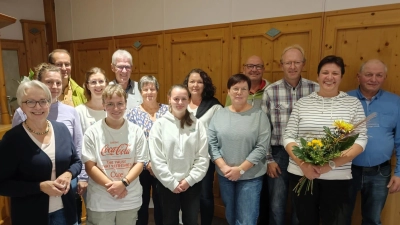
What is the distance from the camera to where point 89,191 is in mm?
1868

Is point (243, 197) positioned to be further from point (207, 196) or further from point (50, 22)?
point (50, 22)

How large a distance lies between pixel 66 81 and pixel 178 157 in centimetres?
123

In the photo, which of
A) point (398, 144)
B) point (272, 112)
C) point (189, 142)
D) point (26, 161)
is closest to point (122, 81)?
point (189, 142)

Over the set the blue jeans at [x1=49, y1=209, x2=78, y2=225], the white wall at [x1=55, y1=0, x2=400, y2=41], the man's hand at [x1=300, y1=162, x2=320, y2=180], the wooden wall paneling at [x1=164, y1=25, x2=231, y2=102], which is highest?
the white wall at [x1=55, y1=0, x2=400, y2=41]

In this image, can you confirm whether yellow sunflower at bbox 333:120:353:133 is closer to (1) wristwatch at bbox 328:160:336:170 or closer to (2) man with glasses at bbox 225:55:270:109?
(1) wristwatch at bbox 328:160:336:170

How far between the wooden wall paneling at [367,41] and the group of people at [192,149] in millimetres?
284

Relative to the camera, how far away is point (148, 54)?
386 centimetres

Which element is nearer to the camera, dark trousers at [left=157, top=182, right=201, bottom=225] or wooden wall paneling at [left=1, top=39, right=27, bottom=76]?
dark trousers at [left=157, top=182, right=201, bottom=225]

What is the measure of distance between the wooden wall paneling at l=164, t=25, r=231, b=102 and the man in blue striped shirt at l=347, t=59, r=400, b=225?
1.48m

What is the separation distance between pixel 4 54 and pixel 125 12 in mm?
2246

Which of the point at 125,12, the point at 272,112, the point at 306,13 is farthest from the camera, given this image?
the point at 125,12

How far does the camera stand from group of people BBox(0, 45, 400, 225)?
5.16 ft

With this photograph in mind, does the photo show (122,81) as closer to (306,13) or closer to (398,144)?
(306,13)

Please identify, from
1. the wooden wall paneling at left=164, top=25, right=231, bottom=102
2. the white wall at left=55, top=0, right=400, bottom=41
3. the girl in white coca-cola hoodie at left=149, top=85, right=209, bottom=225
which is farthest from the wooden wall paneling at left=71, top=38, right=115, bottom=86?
the girl in white coca-cola hoodie at left=149, top=85, right=209, bottom=225
